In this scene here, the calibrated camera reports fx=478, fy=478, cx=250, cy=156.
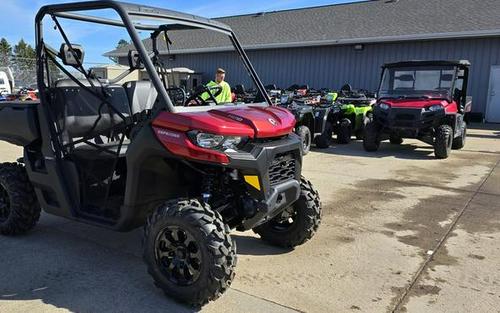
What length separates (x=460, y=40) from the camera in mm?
17312

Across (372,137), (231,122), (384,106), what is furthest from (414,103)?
(231,122)

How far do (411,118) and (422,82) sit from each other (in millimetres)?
1097

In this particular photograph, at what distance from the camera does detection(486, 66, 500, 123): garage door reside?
16891mm

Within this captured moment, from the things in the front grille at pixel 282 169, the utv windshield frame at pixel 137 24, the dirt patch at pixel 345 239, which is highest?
the utv windshield frame at pixel 137 24

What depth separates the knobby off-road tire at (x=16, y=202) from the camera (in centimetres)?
430

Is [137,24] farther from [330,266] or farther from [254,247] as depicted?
[330,266]

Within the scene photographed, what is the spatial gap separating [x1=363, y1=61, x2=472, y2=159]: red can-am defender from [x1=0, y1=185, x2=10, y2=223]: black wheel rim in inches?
299

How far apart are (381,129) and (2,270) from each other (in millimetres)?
8467

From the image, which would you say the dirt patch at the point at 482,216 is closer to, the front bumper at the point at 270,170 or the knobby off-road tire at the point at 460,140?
the front bumper at the point at 270,170

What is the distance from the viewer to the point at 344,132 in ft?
38.5

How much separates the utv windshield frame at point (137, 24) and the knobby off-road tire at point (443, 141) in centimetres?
636

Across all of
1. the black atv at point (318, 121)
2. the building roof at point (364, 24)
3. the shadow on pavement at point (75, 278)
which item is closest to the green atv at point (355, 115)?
the black atv at point (318, 121)

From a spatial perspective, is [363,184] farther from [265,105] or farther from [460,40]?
[460,40]

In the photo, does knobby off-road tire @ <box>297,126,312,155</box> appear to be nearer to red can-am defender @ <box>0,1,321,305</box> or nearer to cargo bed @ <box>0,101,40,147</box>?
red can-am defender @ <box>0,1,321,305</box>
